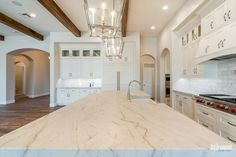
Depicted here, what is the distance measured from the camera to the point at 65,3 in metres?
5.04

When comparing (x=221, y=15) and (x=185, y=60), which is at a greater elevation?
(x=221, y=15)

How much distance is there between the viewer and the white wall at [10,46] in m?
8.80

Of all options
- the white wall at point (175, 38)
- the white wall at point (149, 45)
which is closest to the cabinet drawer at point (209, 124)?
the white wall at point (175, 38)

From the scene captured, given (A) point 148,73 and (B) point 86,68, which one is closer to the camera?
(B) point 86,68

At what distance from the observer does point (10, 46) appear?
887 cm

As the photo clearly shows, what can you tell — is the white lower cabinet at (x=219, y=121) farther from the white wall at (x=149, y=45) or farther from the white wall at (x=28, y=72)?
the white wall at (x=28, y=72)

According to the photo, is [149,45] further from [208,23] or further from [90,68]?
[208,23]

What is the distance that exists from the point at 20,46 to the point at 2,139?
8.91 meters

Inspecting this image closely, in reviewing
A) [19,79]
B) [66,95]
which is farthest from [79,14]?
[19,79]

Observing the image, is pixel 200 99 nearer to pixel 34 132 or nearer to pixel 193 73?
pixel 193 73

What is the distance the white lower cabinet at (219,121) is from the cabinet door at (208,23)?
1.45m

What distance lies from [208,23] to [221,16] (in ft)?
1.44

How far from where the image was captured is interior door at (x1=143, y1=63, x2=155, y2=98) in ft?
34.7

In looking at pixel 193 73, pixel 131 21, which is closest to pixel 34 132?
pixel 193 73
